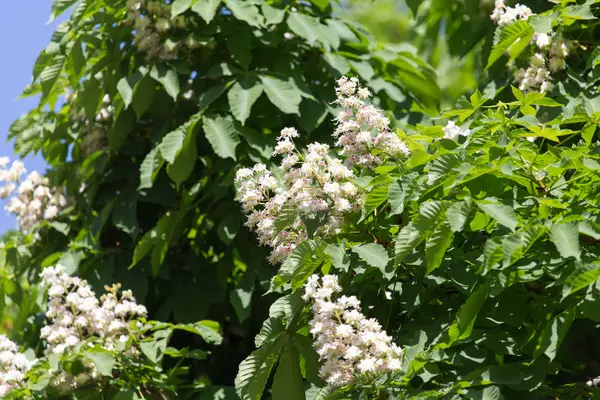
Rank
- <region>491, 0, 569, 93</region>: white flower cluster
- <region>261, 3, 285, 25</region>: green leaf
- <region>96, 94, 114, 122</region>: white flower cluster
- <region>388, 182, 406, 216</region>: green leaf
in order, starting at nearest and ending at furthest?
<region>388, 182, 406, 216</region>: green leaf → <region>491, 0, 569, 93</region>: white flower cluster → <region>261, 3, 285, 25</region>: green leaf → <region>96, 94, 114, 122</region>: white flower cluster

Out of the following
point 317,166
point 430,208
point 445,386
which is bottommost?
point 445,386

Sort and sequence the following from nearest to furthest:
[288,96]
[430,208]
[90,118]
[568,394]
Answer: [430,208], [568,394], [288,96], [90,118]

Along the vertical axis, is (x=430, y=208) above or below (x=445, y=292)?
above

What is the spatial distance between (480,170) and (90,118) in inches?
81.5

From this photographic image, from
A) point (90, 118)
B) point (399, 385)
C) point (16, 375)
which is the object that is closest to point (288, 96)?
point (90, 118)

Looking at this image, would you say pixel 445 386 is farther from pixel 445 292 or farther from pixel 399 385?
pixel 445 292

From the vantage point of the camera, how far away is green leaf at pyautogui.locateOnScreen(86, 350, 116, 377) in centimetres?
271

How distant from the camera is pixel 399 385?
204cm

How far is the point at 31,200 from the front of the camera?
389 cm

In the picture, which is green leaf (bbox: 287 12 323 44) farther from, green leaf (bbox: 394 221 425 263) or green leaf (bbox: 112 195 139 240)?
green leaf (bbox: 394 221 425 263)

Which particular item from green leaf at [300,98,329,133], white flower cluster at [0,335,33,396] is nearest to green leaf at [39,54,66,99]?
green leaf at [300,98,329,133]

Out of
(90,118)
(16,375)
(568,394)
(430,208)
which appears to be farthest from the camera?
(90,118)

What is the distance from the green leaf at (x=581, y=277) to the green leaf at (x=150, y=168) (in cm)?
183

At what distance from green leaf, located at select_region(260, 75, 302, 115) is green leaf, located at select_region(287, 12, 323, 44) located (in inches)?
7.7
